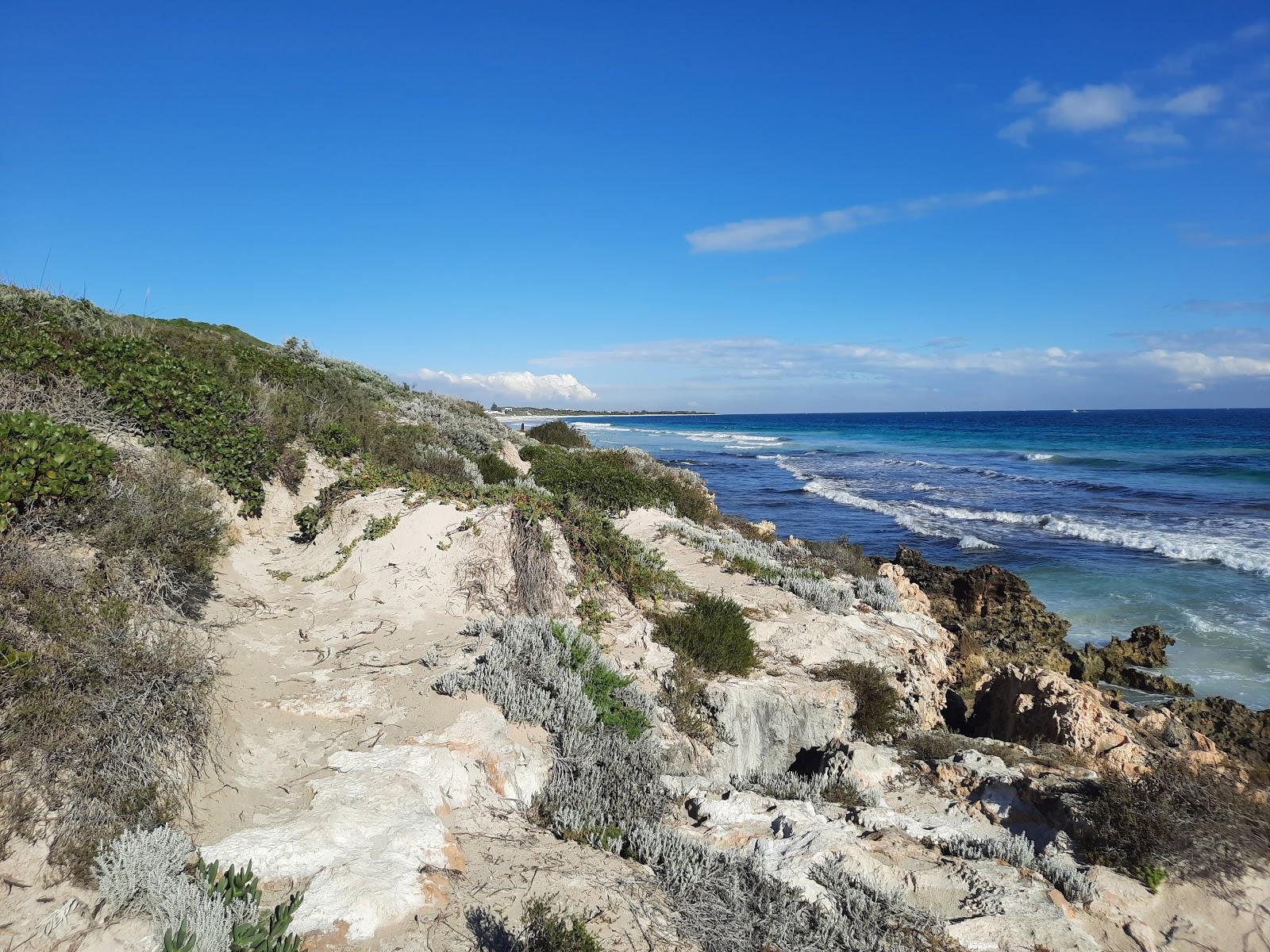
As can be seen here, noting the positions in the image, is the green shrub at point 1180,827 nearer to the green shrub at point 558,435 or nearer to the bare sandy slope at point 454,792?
the bare sandy slope at point 454,792

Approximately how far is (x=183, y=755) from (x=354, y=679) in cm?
191

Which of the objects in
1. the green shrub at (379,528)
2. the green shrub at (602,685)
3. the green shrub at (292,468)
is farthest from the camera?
the green shrub at (292,468)

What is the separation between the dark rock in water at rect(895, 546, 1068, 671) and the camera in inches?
514

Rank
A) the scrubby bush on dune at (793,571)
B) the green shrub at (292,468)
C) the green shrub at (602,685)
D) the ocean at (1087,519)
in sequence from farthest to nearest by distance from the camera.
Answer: the ocean at (1087,519)
the scrubby bush on dune at (793,571)
the green shrub at (292,468)
the green shrub at (602,685)

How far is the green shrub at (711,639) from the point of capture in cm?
838

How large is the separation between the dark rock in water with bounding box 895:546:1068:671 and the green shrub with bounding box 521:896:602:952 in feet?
32.9

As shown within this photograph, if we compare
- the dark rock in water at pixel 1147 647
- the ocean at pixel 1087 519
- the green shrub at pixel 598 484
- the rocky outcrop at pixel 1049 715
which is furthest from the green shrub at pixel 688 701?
the ocean at pixel 1087 519

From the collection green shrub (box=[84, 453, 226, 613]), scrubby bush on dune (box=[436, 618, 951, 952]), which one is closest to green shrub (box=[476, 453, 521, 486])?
green shrub (box=[84, 453, 226, 613])

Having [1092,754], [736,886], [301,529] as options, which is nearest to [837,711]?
[1092,754]

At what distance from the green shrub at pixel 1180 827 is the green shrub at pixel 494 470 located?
38.6 ft

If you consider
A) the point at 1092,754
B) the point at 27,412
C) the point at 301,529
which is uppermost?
the point at 27,412

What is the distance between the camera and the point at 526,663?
21.2 feet

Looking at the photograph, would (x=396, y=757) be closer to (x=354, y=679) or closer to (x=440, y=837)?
(x=440, y=837)

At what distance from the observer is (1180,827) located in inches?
199
